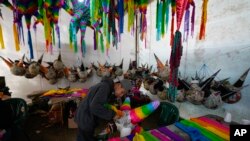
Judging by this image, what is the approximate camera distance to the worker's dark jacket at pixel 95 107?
5.89 ft

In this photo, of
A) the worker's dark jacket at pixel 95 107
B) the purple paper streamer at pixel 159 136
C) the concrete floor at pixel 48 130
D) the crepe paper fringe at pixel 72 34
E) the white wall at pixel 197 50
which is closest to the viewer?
the purple paper streamer at pixel 159 136

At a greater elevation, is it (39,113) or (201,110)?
(201,110)

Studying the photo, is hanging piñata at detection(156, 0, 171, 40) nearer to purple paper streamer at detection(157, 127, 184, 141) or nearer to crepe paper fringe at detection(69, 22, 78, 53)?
purple paper streamer at detection(157, 127, 184, 141)

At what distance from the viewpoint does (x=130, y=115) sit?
1800mm

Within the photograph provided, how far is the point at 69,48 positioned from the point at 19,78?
156cm

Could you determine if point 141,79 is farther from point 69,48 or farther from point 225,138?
point 225,138

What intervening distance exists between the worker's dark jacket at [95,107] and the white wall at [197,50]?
7.11ft

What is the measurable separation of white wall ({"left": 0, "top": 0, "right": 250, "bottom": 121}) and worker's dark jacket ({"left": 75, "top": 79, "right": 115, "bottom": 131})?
2.17 meters

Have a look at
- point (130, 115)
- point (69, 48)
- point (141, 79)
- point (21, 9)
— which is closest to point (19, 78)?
point (69, 48)

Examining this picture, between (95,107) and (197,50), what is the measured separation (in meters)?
2.59

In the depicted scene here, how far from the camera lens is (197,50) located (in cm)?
338

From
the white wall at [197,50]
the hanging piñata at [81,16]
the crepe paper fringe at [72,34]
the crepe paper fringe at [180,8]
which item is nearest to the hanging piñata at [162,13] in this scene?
the crepe paper fringe at [180,8]

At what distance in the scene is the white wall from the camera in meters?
2.58

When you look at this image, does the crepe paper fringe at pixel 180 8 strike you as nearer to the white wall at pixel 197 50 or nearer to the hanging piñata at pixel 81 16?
the white wall at pixel 197 50
